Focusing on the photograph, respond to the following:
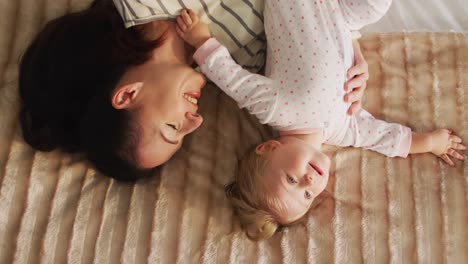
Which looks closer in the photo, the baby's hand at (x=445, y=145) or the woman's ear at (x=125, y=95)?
the woman's ear at (x=125, y=95)

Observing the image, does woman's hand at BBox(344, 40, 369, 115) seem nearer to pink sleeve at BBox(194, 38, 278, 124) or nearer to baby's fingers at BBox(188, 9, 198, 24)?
pink sleeve at BBox(194, 38, 278, 124)

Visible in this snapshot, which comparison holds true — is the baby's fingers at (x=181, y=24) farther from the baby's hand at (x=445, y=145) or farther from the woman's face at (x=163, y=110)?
the baby's hand at (x=445, y=145)

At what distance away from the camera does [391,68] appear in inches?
48.8

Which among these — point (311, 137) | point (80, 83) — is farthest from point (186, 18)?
point (311, 137)

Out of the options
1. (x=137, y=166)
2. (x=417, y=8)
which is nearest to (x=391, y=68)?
(x=417, y=8)

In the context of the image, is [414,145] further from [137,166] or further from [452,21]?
[137,166]

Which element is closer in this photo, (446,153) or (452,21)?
(446,153)

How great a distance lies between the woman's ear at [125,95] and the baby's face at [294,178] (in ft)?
0.98

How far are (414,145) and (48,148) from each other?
0.78 m

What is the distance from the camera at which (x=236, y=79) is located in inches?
43.2

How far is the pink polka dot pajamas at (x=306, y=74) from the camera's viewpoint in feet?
3.58

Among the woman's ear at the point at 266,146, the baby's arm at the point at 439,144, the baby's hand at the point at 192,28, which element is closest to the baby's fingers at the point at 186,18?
the baby's hand at the point at 192,28

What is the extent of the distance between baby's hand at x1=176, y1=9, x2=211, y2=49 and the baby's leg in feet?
0.99

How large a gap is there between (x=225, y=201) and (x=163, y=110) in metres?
0.24
